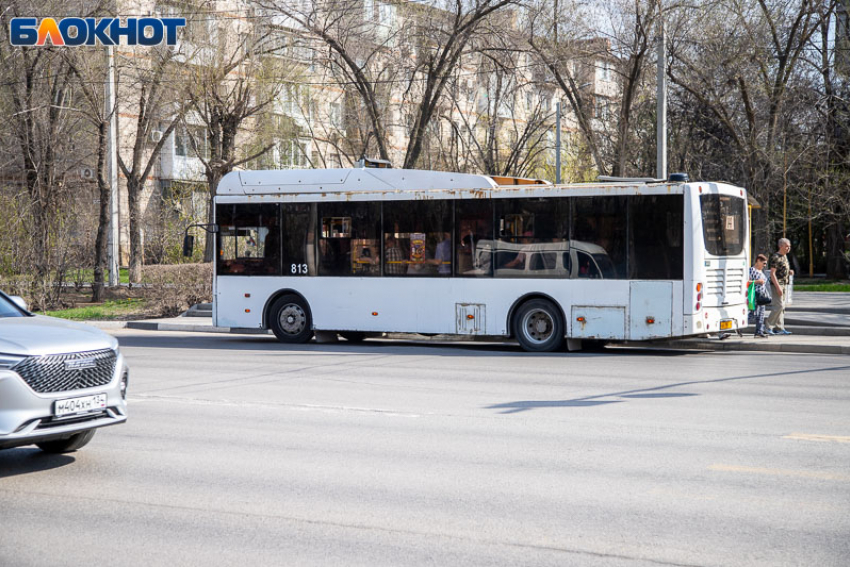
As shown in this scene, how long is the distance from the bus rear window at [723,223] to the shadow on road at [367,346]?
2.01 metres

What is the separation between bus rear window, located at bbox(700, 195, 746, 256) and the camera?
55.5 ft

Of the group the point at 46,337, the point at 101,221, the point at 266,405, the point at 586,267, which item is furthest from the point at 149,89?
the point at 46,337

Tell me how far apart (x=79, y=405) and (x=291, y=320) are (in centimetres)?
1272

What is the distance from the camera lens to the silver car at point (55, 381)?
7.15 metres

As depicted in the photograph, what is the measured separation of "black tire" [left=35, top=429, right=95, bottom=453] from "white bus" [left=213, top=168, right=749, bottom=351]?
1055cm

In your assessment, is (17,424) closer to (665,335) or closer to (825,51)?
(665,335)

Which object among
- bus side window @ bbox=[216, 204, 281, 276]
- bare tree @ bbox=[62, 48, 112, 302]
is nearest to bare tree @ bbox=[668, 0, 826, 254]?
bus side window @ bbox=[216, 204, 281, 276]

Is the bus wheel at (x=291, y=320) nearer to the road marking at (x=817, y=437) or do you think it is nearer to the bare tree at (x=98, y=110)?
the road marking at (x=817, y=437)

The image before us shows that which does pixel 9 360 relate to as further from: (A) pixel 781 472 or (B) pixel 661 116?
(B) pixel 661 116

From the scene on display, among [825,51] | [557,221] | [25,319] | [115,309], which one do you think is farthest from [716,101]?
[25,319]

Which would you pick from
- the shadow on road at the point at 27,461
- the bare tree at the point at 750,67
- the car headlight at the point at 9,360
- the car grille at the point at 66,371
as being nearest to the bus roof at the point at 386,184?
the shadow on road at the point at 27,461

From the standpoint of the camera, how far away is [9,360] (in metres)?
7.18

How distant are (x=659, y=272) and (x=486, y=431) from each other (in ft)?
27.1

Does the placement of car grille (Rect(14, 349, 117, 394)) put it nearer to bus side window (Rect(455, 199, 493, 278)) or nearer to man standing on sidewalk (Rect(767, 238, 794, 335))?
bus side window (Rect(455, 199, 493, 278))
